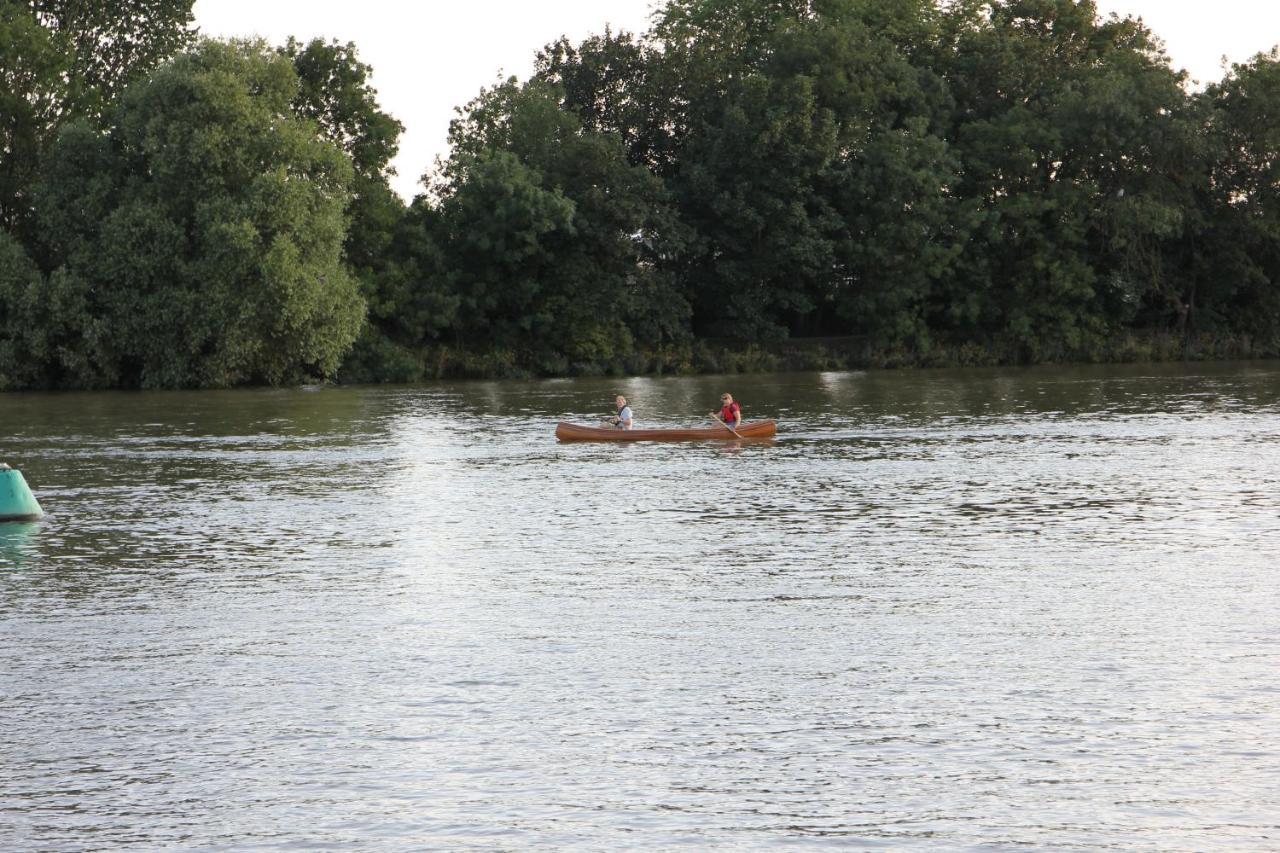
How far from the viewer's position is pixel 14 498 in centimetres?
2561

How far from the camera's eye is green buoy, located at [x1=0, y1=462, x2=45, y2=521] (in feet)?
83.7

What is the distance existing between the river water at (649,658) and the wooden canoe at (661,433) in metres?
6.55

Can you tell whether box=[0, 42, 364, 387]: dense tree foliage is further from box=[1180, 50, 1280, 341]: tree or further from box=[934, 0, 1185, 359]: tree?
box=[1180, 50, 1280, 341]: tree

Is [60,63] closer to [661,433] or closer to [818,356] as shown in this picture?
[818,356]

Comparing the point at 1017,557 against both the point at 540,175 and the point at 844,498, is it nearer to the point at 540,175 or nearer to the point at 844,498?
the point at 844,498

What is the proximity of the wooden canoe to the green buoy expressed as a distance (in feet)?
53.6

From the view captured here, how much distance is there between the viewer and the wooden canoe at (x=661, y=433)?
39.6 m

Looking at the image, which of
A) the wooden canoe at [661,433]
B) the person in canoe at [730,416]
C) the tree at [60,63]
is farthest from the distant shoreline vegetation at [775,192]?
the person in canoe at [730,416]

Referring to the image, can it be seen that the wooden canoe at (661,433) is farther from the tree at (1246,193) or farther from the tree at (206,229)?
the tree at (1246,193)

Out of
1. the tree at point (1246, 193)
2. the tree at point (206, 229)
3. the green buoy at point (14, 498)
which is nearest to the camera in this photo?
the green buoy at point (14, 498)

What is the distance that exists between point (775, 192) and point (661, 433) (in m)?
42.0

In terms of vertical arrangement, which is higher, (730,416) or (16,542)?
(730,416)

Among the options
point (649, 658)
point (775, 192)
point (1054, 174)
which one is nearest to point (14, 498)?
point (649, 658)

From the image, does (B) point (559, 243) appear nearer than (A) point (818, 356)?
Yes
